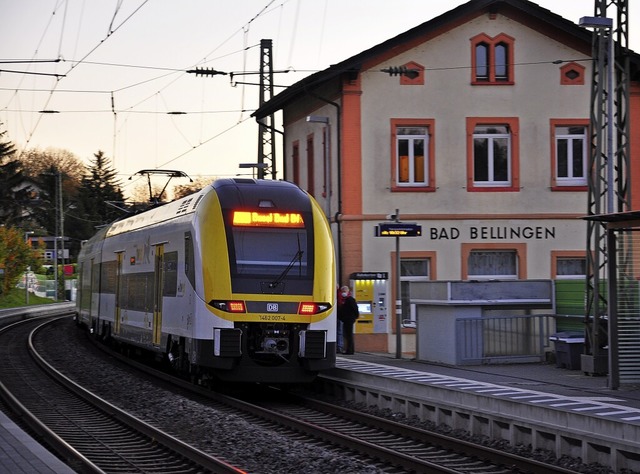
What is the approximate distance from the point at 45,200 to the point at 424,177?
3507 inches

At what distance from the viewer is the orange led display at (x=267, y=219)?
724 inches

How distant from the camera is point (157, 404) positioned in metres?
18.2

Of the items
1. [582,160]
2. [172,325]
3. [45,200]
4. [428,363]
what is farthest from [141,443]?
[45,200]

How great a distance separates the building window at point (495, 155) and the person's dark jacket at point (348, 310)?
6.44m

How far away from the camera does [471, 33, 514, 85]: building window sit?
30.8 metres

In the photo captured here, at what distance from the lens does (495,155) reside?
31.0 metres

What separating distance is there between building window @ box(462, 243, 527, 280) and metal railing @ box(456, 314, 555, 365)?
20.7 feet

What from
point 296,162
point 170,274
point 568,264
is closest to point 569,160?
point 568,264

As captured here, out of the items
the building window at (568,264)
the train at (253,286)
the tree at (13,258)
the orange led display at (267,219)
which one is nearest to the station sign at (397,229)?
the train at (253,286)

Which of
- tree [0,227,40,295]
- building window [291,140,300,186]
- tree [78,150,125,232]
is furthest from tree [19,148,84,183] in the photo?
building window [291,140,300,186]

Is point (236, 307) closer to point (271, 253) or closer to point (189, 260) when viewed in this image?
point (271, 253)

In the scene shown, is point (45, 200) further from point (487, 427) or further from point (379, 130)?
point (487, 427)

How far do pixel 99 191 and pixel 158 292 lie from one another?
9600 centimetres

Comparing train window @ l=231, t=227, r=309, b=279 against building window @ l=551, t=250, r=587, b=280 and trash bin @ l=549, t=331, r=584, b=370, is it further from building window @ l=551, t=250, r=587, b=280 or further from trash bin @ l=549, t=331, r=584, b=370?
building window @ l=551, t=250, r=587, b=280
